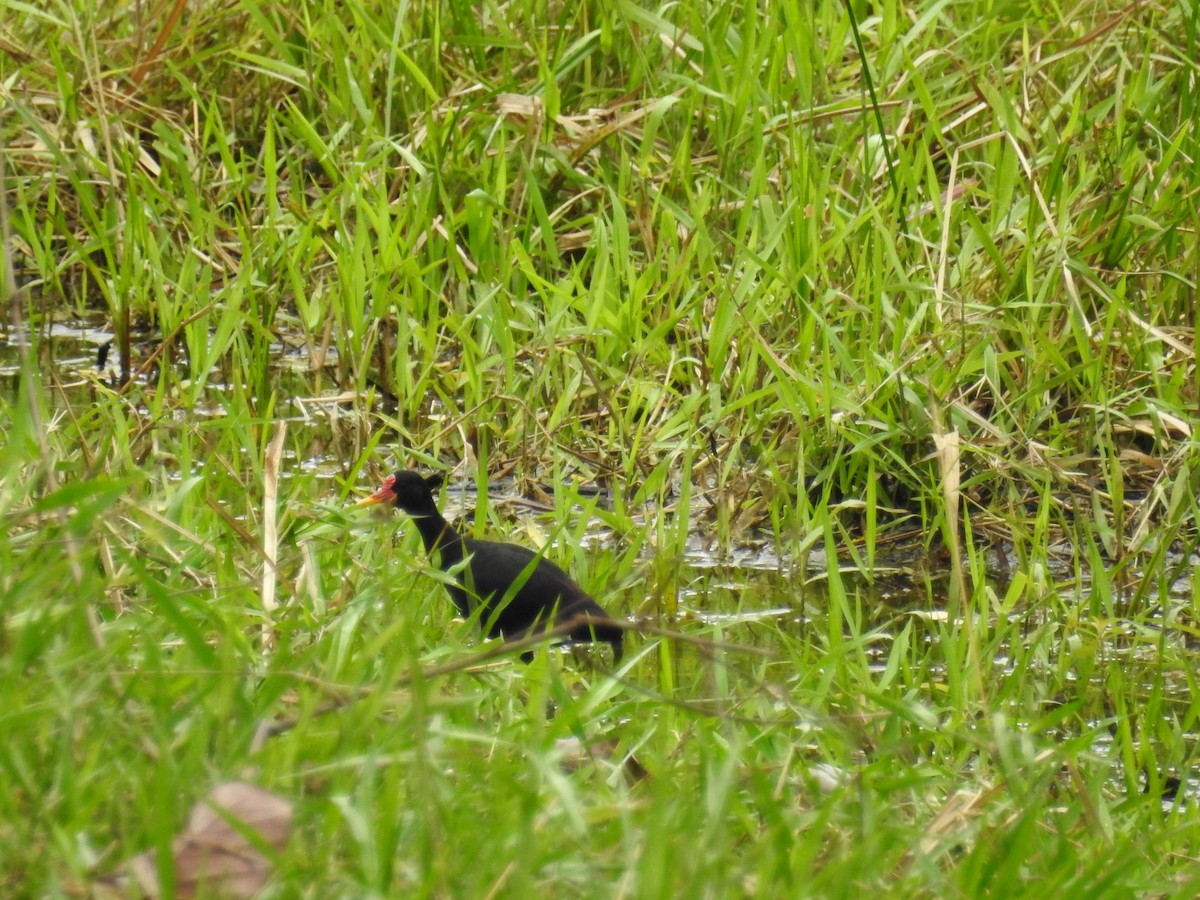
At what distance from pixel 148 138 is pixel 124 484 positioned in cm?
430

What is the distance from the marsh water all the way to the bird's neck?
0.69ft

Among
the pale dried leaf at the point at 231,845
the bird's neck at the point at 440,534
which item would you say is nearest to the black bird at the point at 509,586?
the bird's neck at the point at 440,534

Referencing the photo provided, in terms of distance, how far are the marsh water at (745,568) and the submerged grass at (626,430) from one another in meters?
0.02

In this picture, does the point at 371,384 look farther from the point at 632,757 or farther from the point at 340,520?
the point at 632,757

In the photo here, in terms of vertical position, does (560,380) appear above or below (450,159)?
below

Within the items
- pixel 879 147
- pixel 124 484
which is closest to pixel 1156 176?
pixel 879 147

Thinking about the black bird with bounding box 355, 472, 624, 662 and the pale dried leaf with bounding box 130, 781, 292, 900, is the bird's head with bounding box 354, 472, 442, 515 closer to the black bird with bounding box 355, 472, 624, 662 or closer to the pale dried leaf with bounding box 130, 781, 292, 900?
the black bird with bounding box 355, 472, 624, 662

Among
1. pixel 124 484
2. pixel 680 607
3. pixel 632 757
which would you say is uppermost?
pixel 124 484

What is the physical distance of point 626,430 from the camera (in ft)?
15.1

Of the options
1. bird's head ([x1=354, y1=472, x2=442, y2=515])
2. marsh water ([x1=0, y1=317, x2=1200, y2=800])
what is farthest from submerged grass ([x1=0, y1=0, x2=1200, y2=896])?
bird's head ([x1=354, y1=472, x2=442, y2=515])

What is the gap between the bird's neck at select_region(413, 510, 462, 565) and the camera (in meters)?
4.04

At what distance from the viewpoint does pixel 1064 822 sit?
225 cm

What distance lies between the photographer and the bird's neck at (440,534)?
4.04 metres

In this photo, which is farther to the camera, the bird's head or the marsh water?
the bird's head
